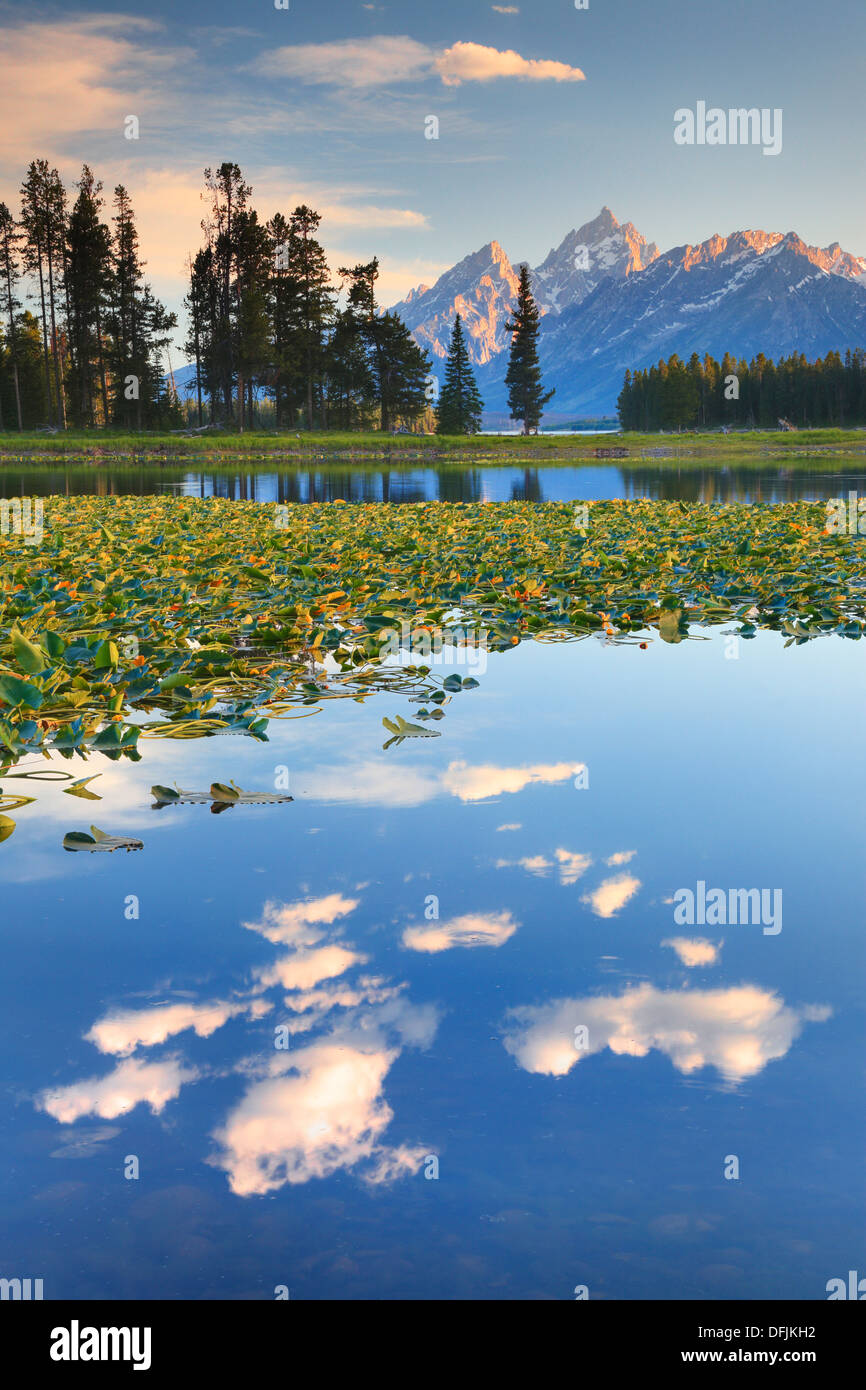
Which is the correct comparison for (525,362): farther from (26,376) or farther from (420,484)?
(420,484)

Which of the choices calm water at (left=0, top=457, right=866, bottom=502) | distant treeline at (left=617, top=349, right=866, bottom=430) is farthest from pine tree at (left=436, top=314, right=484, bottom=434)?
distant treeline at (left=617, top=349, right=866, bottom=430)

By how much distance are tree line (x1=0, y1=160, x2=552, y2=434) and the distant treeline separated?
1509 inches

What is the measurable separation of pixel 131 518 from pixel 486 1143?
16594 millimetres

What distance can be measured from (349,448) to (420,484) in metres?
28.0

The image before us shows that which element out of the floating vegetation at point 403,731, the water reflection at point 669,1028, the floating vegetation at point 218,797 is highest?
the floating vegetation at point 403,731

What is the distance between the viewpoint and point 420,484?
3697 cm

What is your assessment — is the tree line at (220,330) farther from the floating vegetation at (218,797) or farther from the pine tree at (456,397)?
the floating vegetation at (218,797)

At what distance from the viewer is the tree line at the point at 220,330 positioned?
69.1 m

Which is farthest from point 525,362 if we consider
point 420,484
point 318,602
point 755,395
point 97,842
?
point 97,842

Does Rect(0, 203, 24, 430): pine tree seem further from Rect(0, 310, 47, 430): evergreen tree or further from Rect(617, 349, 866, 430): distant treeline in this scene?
Rect(617, 349, 866, 430): distant treeline

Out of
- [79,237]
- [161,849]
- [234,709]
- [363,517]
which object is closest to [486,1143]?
[161,849]

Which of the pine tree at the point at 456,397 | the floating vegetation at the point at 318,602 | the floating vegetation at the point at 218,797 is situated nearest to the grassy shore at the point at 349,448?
the pine tree at the point at 456,397

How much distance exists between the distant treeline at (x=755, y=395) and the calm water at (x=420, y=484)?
73.2 metres
